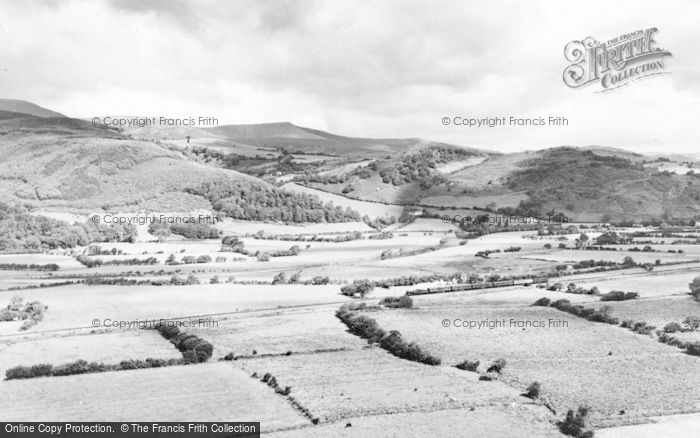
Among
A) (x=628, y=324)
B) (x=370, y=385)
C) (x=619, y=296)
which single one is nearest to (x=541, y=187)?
(x=619, y=296)

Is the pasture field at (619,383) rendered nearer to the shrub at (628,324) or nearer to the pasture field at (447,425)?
the pasture field at (447,425)

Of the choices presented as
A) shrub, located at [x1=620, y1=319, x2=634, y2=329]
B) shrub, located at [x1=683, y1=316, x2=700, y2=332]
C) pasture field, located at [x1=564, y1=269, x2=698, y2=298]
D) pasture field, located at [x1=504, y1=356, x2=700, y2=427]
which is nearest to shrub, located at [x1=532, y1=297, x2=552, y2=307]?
pasture field, located at [x1=564, y1=269, x2=698, y2=298]

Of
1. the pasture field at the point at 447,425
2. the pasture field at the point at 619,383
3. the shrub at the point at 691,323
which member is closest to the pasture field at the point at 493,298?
the shrub at the point at 691,323

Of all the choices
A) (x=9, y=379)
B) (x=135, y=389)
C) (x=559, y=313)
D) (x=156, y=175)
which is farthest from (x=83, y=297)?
(x=156, y=175)

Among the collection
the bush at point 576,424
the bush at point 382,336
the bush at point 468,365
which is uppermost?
the bush at point 382,336

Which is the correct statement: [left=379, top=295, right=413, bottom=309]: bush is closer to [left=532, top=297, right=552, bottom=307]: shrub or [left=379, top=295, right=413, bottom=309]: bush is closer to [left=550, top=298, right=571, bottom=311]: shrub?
[left=532, top=297, right=552, bottom=307]: shrub

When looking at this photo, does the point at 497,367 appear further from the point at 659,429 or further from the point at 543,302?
the point at 543,302
